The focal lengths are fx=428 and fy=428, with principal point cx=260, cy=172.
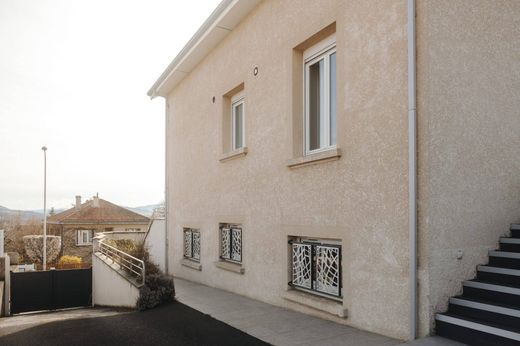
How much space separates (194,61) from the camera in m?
11.6

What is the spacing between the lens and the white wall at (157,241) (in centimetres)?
1557


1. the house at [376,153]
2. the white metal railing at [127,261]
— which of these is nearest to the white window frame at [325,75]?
the house at [376,153]

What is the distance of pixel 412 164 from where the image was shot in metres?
4.77

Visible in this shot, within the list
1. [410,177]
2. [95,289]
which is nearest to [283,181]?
[410,177]

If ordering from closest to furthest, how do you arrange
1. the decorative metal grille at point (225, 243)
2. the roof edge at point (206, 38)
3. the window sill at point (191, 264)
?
the roof edge at point (206, 38) < the decorative metal grille at point (225, 243) < the window sill at point (191, 264)

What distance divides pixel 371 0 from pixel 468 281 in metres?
3.64

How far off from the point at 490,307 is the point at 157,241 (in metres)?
13.2

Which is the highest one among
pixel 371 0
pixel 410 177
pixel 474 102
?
pixel 371 0

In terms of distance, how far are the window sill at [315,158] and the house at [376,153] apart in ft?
0.09

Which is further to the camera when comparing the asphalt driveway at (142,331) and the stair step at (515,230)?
the asphalt driveway at (142,331)

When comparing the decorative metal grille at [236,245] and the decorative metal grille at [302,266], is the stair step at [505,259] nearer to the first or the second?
the decorative metal grille at [302,266]

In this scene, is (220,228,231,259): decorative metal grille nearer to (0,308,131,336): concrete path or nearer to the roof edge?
(0,308,131,336): concrete path

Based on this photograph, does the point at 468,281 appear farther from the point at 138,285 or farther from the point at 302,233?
the point at 138,285

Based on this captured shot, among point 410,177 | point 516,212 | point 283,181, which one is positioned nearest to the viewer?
point 410,177
